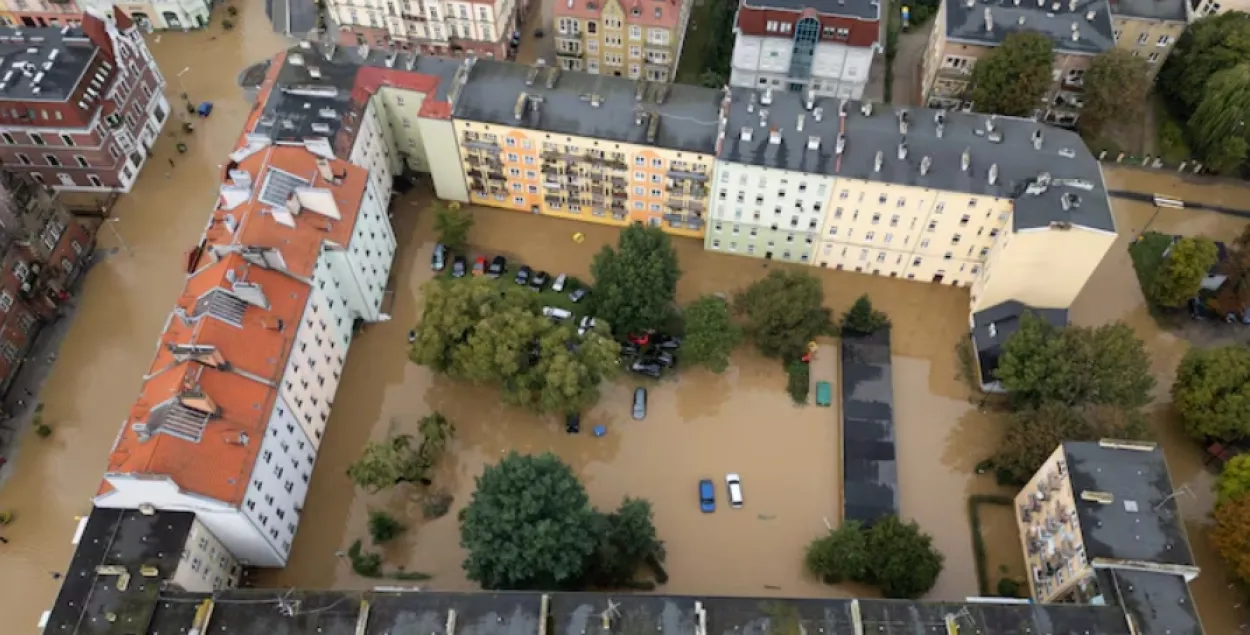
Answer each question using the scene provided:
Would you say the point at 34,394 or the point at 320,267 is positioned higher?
the point at 320,267

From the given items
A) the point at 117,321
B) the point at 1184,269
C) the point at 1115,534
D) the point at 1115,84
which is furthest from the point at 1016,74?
the point at 117,321

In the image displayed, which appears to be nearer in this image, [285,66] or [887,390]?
[887,390]

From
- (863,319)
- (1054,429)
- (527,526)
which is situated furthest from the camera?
(863,319)

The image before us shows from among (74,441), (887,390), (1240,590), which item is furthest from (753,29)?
(74,441)

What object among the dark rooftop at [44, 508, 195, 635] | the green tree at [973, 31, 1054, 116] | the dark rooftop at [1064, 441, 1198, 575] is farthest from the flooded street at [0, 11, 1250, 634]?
the green tree at [973, 31, 1054, 116]

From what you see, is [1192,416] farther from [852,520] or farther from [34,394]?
[34,394]

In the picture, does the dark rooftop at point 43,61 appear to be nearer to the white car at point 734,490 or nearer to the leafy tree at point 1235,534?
the white car at point 734,490

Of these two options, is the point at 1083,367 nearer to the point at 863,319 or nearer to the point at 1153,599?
the point at 863,319
